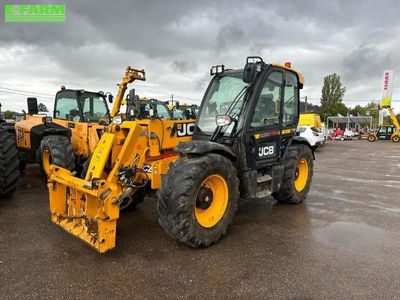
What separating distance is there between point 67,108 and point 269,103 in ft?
18.8

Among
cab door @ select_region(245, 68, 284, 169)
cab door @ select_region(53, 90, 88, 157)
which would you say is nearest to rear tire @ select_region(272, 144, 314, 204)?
cab door @ select_region(245, 68, 284, 169)

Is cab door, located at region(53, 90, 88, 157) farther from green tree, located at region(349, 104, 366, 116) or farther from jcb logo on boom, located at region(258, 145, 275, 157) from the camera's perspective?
green tree, located at region(349, 104, 366, 116)

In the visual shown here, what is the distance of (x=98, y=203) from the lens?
3.21 metres

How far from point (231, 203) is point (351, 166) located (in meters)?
8.60

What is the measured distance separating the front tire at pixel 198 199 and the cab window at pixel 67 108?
5.28 m

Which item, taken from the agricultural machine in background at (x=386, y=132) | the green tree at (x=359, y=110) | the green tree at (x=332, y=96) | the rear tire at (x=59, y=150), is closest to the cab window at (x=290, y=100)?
the rear tire at (x=59, y=150)

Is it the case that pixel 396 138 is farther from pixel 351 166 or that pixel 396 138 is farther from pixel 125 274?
pixel 125 274

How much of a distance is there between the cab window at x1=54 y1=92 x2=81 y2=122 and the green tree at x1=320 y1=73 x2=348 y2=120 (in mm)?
52564

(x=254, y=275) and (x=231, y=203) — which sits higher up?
(x=231, y=203)

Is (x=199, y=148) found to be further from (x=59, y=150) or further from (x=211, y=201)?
(x=59, y=150)

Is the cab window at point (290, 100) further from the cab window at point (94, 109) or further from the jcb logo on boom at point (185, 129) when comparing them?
the cab window at point (94, 109)

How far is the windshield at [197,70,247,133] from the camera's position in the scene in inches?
179

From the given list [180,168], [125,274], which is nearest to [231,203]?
[180,168]

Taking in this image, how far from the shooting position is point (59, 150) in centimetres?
612
